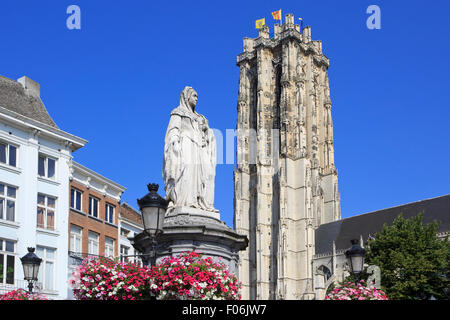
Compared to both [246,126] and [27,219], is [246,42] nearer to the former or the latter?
[246,126]

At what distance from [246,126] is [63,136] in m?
60.0

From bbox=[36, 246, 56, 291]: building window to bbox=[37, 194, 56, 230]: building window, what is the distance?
1081mm

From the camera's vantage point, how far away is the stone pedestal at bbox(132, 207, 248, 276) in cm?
1167

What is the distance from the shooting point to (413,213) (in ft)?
249

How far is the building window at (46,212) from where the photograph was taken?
3033 centimetres

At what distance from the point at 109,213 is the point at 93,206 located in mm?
1791

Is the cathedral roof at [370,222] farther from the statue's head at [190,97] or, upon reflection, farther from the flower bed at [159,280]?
the flower bed at [159,280]

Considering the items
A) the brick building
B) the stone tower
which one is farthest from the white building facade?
the stone tower

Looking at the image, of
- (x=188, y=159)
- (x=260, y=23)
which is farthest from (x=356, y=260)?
(x=260, y=23)

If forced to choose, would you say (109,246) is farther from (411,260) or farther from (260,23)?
(260,23)

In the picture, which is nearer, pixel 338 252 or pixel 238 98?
pixel 338 252

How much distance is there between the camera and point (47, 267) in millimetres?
29891

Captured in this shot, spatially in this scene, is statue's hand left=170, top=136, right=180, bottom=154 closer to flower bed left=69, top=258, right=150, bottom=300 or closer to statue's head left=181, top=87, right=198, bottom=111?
statue's head left=181, top=87, right=198, bottom=111

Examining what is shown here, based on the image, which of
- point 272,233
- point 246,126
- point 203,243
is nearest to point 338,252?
point 272,233
